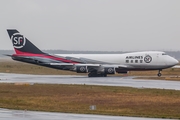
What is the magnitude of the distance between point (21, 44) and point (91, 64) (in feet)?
38.0

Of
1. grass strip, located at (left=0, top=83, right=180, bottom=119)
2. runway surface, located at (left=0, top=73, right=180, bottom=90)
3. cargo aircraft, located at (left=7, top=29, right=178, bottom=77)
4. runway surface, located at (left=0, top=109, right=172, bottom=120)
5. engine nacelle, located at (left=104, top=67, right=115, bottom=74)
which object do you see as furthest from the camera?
cargo aircraft, located at (left=7, top=29, right=178, bottom=77)

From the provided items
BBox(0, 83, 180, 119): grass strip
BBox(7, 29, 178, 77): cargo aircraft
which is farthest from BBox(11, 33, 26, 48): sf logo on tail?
BBox(0, 83, 180, 119): grass strip

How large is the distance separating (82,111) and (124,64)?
47325 millimetres

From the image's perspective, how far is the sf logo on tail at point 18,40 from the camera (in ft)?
254

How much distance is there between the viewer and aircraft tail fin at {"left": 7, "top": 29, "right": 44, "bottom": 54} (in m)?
77.4

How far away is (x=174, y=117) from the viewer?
28297 millimetres

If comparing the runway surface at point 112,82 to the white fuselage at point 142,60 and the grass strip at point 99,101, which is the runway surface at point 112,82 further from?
the white fuselage at point 142,60

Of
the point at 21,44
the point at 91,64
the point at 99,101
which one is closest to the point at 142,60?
the point at 91,64

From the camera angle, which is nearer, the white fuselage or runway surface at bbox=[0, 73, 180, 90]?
runway surface at bbox=[0, 73, 180, 90]

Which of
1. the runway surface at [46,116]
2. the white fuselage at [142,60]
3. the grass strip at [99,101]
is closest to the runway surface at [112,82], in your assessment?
the grass strip at [99,101]

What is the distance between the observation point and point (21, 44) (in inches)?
3051

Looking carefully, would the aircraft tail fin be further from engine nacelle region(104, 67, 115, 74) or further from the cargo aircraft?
engine nacelle region(104, 67, 115, 74)

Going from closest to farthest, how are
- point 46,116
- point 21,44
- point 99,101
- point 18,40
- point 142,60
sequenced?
1. point 46,116
2. point 99,101
3. point 142,60
4. point 21,44
5. point 18,40

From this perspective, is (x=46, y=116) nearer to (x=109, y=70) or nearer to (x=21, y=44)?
(x=109, y=70)
